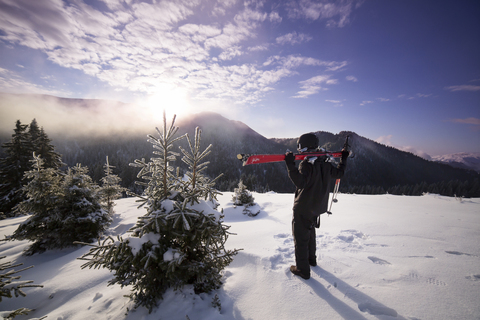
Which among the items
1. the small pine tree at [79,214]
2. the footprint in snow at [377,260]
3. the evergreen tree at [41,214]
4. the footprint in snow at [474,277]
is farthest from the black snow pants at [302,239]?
the evergreen tree at [41,214]

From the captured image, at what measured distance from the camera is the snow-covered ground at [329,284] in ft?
8.21

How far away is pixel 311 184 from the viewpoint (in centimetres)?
331

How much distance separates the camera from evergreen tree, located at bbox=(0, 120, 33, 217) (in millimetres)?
15945

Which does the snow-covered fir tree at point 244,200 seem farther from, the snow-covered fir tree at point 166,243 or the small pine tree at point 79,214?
the snow-covered fir tree at point 166,243

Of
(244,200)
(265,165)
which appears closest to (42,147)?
(244,200)

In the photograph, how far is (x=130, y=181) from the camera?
5931 centimetres

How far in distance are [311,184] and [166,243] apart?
2.72 metres

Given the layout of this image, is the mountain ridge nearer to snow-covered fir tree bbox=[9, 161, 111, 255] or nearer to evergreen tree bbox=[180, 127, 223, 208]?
snow-covered fir tree bbox=[9, 161, 111, 255]

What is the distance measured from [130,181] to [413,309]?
230 ft

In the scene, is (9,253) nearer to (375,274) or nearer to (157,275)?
(157,275)

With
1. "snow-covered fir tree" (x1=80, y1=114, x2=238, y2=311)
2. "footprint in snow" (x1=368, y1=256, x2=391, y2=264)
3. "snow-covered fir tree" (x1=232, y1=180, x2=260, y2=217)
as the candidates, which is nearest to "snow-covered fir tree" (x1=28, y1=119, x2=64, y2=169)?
"snow-covered fir tree" (x1=232, y1=180, x2=260, y2=217)

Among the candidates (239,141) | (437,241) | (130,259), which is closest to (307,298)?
(130,259)

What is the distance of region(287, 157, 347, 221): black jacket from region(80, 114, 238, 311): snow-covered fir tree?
1.62 meters

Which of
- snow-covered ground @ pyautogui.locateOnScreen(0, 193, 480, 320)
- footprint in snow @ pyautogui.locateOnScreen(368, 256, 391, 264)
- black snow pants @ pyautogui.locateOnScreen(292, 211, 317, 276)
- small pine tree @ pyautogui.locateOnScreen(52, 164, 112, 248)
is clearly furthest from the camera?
small pine tree @ pyautogui.locateOnScreen(52, 164, 112, 248)
